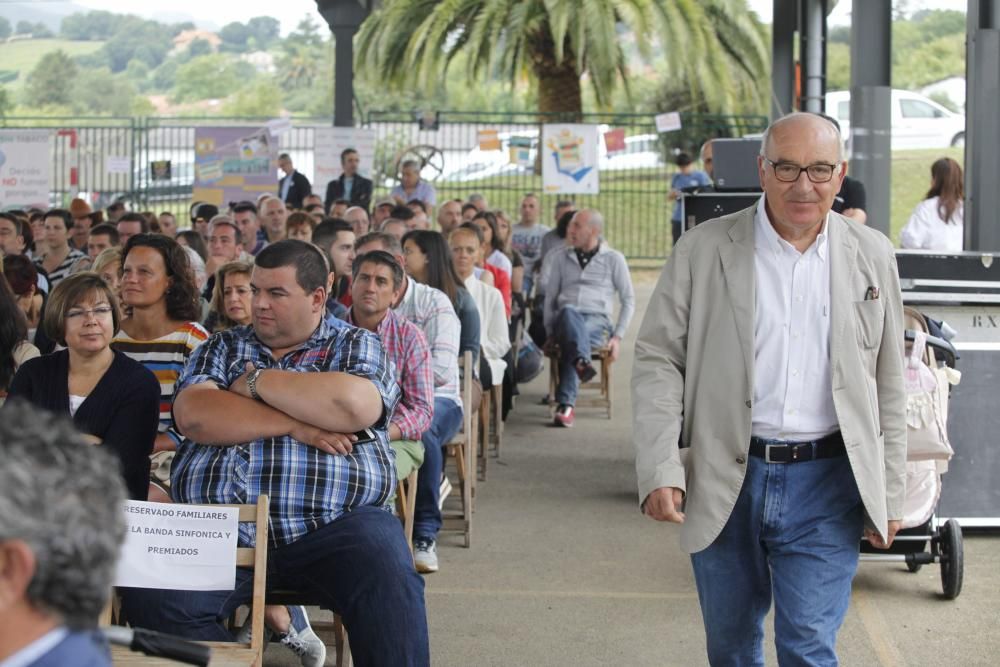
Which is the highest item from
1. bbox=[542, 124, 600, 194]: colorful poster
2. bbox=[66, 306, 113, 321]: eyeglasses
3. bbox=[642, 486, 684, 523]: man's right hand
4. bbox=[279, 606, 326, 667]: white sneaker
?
bbox=[542, 124, 600, 194]: colorful poster

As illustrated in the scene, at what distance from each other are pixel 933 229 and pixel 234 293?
5.80 meters

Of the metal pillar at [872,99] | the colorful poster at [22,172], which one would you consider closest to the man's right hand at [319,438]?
the metal pillar at [872,99]

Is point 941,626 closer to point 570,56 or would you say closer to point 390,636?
point 390,636

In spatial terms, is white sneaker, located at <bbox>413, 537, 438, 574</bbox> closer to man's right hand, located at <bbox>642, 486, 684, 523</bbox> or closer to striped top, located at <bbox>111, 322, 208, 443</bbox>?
striped top, located at <bbox>111, 322, 208, 443</bbox>

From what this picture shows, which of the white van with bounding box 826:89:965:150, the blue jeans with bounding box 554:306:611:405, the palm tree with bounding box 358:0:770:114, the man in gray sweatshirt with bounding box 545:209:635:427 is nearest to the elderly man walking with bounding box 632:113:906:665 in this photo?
the blue jeans with bounding box 554:306:611:405

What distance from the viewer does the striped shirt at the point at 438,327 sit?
734cm

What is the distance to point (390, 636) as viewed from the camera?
447 cm

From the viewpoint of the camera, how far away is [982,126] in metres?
8.83

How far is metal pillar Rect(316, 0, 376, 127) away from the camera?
19.5 m

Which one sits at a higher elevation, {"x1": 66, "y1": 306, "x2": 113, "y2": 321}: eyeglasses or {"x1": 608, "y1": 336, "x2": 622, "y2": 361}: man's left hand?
{"x1": 66, "y1": 306, "x2": 113, "y2": 321}: eyeglasses

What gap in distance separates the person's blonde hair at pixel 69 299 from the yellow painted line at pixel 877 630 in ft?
10.7

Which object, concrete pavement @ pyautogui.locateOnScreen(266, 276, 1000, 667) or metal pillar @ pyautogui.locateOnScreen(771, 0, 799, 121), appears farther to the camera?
metal pillar @ pyautogui.locateOnScreen(771, 0, 799, 121)

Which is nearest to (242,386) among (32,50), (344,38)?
(344,38)

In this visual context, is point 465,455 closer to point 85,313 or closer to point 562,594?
point 562,594
